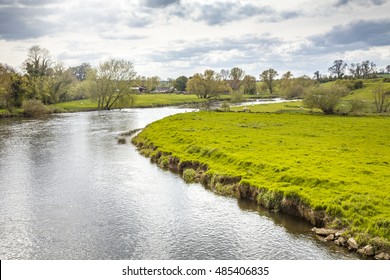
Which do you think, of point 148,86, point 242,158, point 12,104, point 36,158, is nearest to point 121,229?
point 242,158

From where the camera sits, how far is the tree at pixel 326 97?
5556cm

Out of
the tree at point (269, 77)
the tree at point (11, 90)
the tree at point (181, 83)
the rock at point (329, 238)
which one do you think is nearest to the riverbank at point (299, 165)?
the rock at point (329, 238)

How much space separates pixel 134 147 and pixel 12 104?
165 feet

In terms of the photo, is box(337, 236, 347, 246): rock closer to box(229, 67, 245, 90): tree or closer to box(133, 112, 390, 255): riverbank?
box(133, 112, 390, 255): riverbank

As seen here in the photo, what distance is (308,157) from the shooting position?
87.1 ft

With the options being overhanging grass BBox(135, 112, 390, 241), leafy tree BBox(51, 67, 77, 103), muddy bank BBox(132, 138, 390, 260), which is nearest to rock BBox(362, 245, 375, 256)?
muddy bank BBox(132, 138, 390, 260)

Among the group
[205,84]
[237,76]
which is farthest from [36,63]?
[237,76]

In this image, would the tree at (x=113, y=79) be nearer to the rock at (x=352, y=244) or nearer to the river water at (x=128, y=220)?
the river water at (x=128, y=220)

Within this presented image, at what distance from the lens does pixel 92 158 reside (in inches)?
1372

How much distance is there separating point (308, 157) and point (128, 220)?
44.6ft

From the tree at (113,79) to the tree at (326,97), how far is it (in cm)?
4634

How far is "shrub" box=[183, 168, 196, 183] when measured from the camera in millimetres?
27278

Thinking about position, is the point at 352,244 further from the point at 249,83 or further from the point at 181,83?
the point at 181,83

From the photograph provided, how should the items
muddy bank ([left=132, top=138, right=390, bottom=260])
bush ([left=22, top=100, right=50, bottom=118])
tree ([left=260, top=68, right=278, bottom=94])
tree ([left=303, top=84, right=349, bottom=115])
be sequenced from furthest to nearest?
tree ([left=260, top=68, right=278, bottom=94])
bush ([left=22, top=100, right=50, bottom=118])
tree ([left=303, top=84, right=349, bottom=115])
muddy bank ([left=132, top=138, right=390, bottom=260])
